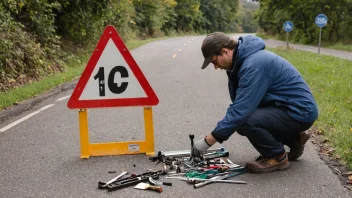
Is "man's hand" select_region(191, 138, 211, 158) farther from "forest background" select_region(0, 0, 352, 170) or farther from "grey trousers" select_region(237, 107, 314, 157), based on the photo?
"forest background" select_region(0, 0, 352, 170)

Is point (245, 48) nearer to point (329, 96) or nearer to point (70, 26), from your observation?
point (329, 96)

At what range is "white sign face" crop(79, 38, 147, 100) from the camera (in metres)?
4.90

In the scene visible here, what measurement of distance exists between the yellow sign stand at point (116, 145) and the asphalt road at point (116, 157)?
9cm

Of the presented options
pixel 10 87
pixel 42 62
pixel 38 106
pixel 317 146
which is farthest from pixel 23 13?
pixel 317 146

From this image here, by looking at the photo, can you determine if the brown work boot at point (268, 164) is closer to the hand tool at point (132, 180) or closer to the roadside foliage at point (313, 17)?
the hand tool at point (132, 180)

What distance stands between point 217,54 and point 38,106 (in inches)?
217

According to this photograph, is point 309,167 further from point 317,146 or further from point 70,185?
point 70,185

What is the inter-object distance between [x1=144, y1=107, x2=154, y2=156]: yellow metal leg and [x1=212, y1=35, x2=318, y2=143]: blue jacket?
112 cm

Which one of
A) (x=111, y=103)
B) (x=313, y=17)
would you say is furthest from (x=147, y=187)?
(x=313, y=17)

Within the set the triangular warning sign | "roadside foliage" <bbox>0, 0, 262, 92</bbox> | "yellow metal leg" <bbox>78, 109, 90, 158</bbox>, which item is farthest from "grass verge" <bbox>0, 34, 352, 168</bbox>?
"yellow metal leg" <bbox>78, 109, 90, 158</bbox>

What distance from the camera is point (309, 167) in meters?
4.62

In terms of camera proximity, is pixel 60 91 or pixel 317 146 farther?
pixel 60 91

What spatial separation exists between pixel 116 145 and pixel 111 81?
77 centimetres

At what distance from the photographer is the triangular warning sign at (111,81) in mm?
4891
